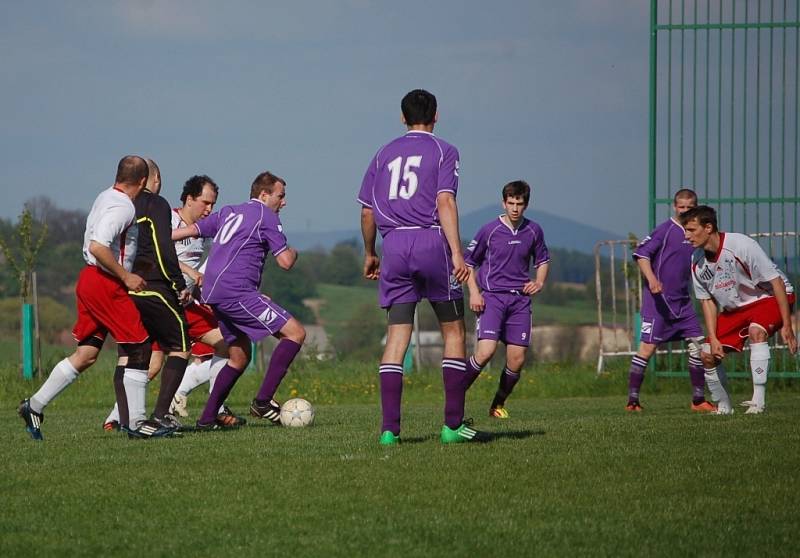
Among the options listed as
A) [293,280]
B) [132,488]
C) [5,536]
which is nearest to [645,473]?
[132,488]

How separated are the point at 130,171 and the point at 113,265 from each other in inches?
27.5

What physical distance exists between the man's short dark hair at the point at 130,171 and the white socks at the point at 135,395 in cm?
142

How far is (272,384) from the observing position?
9.95 meters

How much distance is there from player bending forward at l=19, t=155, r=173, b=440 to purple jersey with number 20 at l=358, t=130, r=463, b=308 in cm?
191

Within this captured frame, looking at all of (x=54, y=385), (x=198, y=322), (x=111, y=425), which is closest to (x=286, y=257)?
(x=198, y=322)

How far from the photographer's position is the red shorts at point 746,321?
10.2m

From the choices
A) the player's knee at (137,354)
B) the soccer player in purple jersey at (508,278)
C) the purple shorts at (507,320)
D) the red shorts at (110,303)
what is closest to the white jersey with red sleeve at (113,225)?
the red shorts at (110,303)

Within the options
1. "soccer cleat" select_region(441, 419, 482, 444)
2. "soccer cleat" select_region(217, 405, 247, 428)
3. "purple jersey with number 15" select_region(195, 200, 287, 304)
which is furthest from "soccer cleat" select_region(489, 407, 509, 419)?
"soccer cleat" select_region(441, 419, 482, 444)

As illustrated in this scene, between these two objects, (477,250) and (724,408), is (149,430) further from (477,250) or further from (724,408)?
(724,408)

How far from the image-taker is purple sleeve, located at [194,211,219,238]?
31.9ft

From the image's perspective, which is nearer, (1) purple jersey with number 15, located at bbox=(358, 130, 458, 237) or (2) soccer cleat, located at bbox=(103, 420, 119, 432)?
(1) purple jersey with number 15, located at bbox=(358, 130, 458, 237)

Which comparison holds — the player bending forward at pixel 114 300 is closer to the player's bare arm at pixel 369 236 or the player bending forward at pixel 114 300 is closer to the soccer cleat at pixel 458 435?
the player's bare arm at pixel 369 236

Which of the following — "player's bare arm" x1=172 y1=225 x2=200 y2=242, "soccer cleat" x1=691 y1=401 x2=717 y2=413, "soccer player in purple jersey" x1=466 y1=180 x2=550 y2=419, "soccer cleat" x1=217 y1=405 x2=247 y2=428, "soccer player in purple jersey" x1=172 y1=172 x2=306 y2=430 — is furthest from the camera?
"soccer cleat" x1=691 y1=401 x2=717 y2=413

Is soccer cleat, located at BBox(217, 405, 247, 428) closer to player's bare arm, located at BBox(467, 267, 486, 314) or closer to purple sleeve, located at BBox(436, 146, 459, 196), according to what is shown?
player's bare arm, located at BBox(467, 267, 486, 314)
